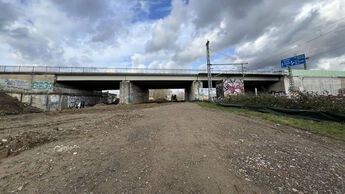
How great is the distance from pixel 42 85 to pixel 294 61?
44.7 meters

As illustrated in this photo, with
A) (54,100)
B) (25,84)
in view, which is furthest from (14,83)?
(54,100)


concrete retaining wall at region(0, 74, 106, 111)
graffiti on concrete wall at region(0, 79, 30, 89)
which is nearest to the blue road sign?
concrete retaining wall at region(0, 74, 106, 111)

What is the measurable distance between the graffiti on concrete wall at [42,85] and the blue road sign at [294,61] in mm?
42942

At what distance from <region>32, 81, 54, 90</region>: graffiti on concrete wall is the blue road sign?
42.9 metres

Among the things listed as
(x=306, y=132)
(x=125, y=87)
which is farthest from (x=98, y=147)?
(x=125, y=87)

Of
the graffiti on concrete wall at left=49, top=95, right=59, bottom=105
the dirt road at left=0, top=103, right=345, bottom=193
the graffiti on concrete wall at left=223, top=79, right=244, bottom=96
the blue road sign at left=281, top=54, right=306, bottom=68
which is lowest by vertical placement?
the dirt road at left=0, top=103, right=345, bottom=193

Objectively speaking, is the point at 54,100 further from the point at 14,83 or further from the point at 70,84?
the point at 70,84

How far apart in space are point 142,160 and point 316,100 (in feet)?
34.6

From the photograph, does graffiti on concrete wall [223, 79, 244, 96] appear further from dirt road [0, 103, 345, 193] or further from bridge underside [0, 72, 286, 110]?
dirt road [0, 103, 345, 193]

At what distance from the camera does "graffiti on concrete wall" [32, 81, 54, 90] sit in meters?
21.2

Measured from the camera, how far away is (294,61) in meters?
21.6

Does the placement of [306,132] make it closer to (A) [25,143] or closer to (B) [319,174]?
(B) [319,174]

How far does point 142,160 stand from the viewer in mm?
2914

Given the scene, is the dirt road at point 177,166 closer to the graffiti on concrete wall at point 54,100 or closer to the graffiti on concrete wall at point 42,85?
the graffiti on concrete wall at point 54,100
